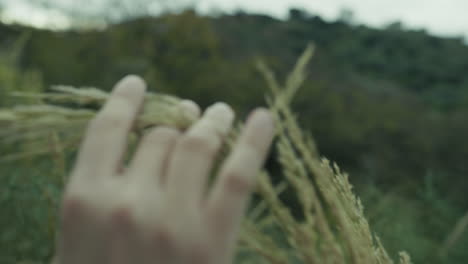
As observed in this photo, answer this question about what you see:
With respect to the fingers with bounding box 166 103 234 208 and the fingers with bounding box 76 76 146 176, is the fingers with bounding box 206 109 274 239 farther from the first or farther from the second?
the fingers with bounding box 76 76 146 176

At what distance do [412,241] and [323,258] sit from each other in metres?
1.20

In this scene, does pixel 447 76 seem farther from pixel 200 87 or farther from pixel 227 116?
pixel 227 116

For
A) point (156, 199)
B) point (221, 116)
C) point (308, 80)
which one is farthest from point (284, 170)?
point (308, 80)

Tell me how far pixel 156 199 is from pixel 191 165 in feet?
0.18

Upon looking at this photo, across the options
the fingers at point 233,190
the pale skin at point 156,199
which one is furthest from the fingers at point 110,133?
the fingers at point 233,190

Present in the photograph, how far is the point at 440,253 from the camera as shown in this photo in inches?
77.5

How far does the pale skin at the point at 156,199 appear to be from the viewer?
62 cm

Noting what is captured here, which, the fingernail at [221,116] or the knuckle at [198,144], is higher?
the fingernail at [221,116]

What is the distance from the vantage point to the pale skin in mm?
618

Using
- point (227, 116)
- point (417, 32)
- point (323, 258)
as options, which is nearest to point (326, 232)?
point (323, 258)

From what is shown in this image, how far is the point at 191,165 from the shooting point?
0.66 meters

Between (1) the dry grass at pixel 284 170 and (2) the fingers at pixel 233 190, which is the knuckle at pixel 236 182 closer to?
(2) the fingers at pixel 233 190

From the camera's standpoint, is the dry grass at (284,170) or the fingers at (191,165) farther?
the dry grass at (284,170)

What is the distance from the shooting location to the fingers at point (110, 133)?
67 cm
